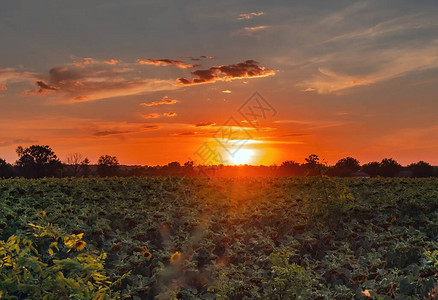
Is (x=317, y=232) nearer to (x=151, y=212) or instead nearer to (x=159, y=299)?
(x=151, y=212)

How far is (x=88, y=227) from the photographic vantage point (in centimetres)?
901

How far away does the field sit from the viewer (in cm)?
585

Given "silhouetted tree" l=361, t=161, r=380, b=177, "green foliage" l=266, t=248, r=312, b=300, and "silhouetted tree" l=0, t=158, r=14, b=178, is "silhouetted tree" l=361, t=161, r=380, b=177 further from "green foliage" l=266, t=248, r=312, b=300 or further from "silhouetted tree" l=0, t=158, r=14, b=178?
"green foliage" l=266, t=248, r=312, b=300

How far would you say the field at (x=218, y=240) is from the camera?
5.85 meters

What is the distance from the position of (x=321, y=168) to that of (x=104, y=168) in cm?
4274

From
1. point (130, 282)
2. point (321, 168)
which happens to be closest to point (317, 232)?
point (321, 168)

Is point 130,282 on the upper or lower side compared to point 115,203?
lower

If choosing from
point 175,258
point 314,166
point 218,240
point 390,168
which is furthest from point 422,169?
point 175,258

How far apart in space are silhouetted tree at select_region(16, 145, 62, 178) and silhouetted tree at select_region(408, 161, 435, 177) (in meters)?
36.0

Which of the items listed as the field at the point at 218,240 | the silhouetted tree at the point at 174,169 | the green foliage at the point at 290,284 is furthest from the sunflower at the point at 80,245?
the silhouetted tree at the point at 174,169

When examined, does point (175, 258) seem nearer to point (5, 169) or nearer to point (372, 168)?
point (372, 168)

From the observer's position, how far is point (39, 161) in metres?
49.7

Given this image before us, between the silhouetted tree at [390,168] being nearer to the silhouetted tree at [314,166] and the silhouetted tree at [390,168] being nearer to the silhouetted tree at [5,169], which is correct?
the silhouetted tree at [314,166]

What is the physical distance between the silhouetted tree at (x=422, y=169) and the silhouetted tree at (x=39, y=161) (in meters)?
36.0
